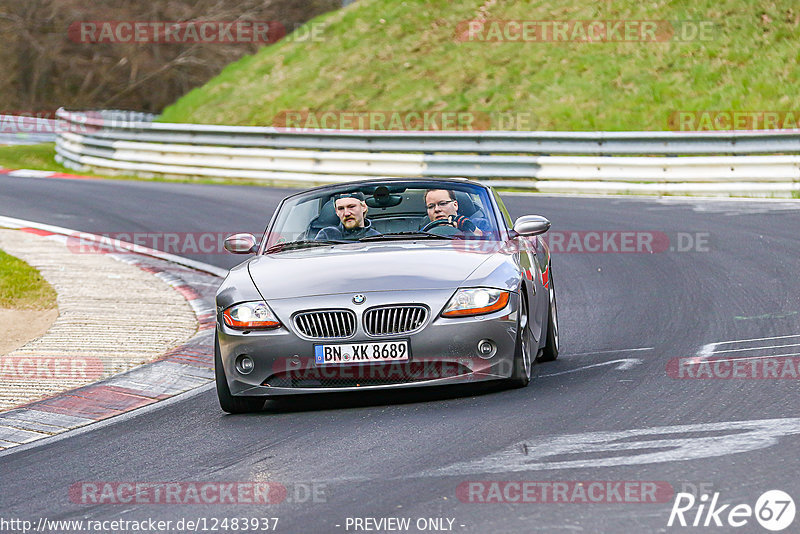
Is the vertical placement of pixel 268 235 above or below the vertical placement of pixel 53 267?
above

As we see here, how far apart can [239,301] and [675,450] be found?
9.60 ft

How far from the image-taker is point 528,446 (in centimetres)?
621

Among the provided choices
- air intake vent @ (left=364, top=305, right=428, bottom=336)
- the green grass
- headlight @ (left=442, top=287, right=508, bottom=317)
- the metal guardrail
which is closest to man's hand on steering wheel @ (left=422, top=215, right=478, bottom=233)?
headlight @ (left=442, top=287, right=508, bottom=317)

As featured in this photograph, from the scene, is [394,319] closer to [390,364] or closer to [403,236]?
[390,364]

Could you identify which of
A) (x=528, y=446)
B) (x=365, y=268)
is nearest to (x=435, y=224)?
(x=365, y=268)

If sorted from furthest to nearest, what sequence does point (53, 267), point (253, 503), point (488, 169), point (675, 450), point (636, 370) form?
1. point (488, 169)
2. point (53, 267)
3. point (636, 370)
4. point (675, 450)
5. point (253, 503)

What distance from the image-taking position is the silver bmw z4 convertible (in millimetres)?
7363

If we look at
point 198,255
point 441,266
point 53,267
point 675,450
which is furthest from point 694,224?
point 675,450

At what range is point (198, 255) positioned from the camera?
15969mm

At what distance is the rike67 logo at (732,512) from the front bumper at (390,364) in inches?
96.8

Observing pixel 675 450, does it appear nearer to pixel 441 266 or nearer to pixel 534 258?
pixel 441 266

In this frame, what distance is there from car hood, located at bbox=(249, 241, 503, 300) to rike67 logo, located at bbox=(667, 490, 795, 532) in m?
2.77

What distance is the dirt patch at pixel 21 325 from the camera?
10.8 meters

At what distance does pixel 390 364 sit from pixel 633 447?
68.6 inches
